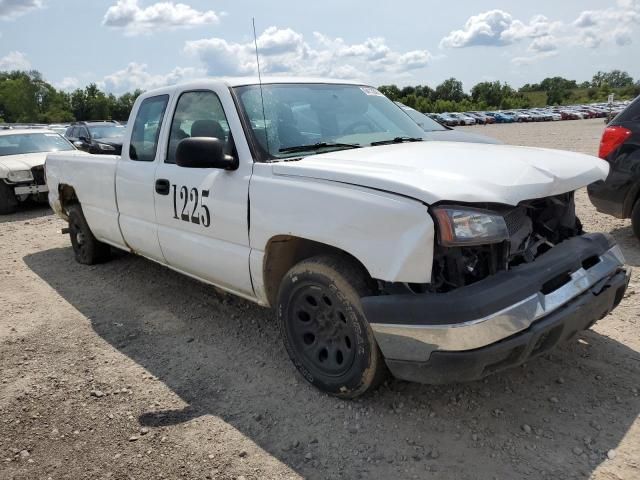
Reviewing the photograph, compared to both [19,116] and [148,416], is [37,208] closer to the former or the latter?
[148,416]

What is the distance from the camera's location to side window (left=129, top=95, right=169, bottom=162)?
4461 millimetres

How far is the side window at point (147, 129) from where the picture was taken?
14.6 ft

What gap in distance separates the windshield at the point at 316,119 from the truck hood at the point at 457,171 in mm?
251

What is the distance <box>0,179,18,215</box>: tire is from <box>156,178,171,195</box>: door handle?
729 cm

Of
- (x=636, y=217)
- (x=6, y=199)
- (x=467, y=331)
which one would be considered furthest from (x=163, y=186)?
(x=6, y=199)

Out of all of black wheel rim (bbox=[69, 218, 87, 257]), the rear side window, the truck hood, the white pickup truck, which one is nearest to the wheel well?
the white pickup truck

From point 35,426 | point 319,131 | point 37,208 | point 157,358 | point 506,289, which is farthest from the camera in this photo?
point 37,208

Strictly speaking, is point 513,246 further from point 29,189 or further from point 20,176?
point 20,176

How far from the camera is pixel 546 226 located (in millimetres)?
3340

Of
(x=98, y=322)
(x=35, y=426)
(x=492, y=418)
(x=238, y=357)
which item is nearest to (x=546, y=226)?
(x=492, y=418)

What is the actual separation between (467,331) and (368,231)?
661mm

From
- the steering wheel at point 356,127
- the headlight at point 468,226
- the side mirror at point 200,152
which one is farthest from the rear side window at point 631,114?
the side mirror at point 200,152

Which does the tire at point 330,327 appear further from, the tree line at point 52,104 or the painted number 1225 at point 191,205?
the tree line at point 52,104

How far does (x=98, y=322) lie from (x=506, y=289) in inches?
139
